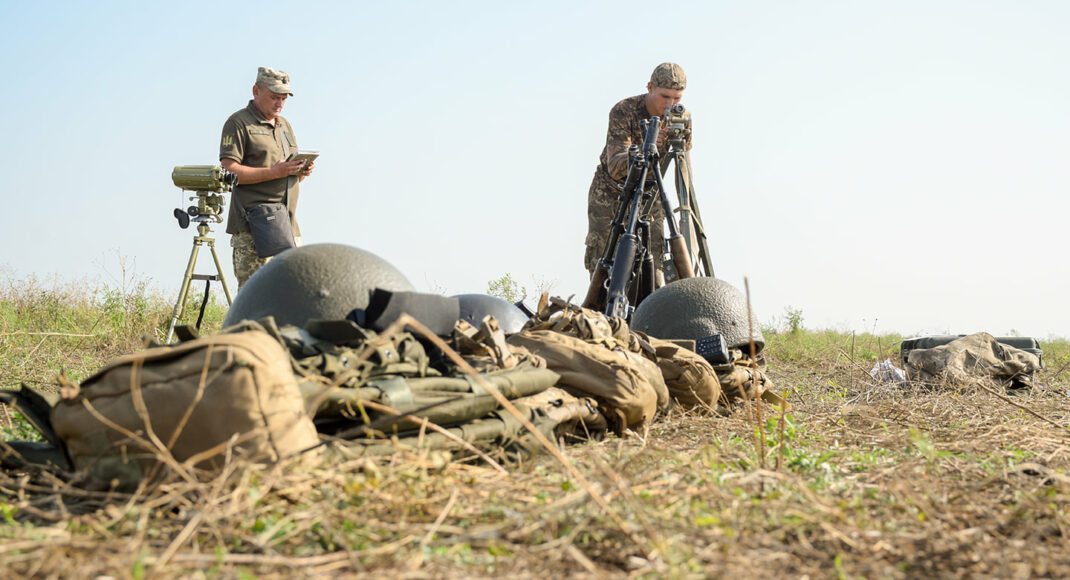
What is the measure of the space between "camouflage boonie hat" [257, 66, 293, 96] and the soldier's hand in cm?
71

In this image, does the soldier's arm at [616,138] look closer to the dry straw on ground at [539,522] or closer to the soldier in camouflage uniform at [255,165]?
the soldier in camouflage uniform at [255,165]

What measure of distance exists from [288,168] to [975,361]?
234 inches

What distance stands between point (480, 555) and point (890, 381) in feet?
19.2

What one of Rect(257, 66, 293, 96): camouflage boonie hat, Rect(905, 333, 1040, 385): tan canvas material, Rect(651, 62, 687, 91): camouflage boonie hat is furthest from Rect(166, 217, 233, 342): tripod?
Rect(905, 333, 1040, 385): tan canvas material

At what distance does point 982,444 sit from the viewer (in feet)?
13.4

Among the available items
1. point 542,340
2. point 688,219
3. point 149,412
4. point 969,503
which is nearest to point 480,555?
point 149,412

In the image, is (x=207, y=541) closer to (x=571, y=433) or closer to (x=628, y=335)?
(x=571, y=433)

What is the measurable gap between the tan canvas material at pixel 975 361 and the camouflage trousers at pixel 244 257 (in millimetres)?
5431

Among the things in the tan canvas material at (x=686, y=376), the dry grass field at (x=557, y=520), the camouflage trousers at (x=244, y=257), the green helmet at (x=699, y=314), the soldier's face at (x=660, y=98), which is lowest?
the dry grass field at (x=557, y=520)

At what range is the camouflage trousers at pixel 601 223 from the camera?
8.65 meters

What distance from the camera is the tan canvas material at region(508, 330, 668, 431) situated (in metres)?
4.11

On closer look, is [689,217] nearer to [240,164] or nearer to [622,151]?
[622,151]

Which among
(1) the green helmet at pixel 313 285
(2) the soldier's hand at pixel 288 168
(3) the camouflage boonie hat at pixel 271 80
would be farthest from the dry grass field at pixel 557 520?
(3) the camouflage boonie hat at pixel 271 80

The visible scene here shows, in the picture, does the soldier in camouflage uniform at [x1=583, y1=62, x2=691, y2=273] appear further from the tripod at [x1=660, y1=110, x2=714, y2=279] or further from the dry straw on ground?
the dry straw on ground
